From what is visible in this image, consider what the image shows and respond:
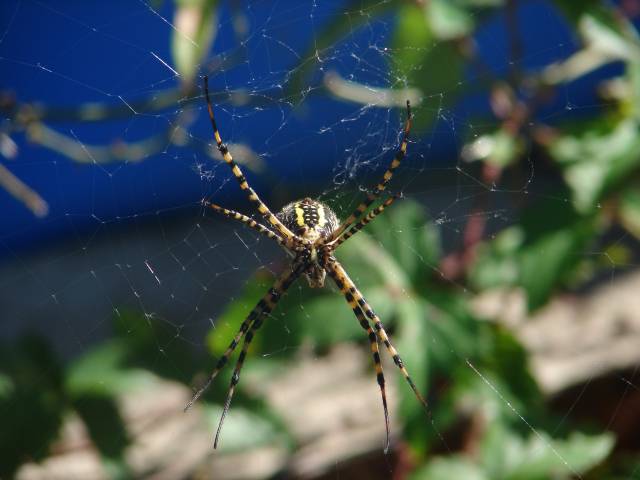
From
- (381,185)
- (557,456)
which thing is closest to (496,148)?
(381,185)

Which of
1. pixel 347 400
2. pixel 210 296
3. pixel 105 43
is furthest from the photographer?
pixel 210 296

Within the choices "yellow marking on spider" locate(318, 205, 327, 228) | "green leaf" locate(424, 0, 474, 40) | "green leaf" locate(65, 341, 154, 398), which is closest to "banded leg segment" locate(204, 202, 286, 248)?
"yellow marking on spider" locate(318, 205, 327, 228)

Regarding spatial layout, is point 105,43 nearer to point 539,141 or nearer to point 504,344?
point 539,141

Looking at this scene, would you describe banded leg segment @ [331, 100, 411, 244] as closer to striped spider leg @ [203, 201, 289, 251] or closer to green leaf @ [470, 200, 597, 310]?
striped spider leg @ [203, 201, 289, 251]

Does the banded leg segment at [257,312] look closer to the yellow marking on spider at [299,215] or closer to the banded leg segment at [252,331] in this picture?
the banded leg segment at [252,331]

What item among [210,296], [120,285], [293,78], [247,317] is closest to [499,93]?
[293,78]

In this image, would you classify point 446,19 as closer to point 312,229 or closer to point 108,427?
point 312,229
